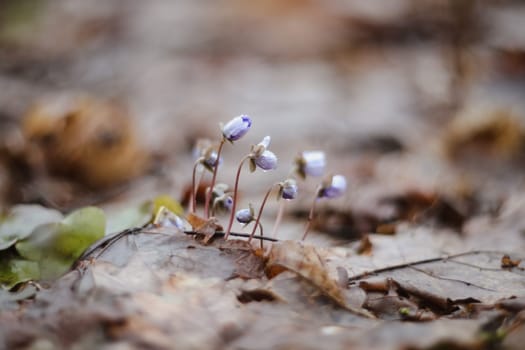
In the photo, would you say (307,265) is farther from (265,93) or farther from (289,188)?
(265,93)

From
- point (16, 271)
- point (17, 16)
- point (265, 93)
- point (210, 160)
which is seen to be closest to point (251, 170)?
point (210, 160)

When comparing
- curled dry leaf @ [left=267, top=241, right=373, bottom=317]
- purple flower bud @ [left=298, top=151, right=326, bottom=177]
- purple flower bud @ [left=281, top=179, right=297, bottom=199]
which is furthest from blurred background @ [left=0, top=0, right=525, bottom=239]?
curled dry leaf @ [left=267, top=241, right=373, bottom=317]

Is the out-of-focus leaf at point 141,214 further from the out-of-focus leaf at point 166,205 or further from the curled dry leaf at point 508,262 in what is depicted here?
the curled dry leaf at point 508,262

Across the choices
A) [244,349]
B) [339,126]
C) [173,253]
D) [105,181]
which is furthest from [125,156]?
[244,349]

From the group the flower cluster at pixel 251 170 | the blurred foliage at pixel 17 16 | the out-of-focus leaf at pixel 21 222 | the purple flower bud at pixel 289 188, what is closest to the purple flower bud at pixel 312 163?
the flower cluster at pixel 251 170

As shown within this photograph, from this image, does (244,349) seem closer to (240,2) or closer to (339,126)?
(339,126)
